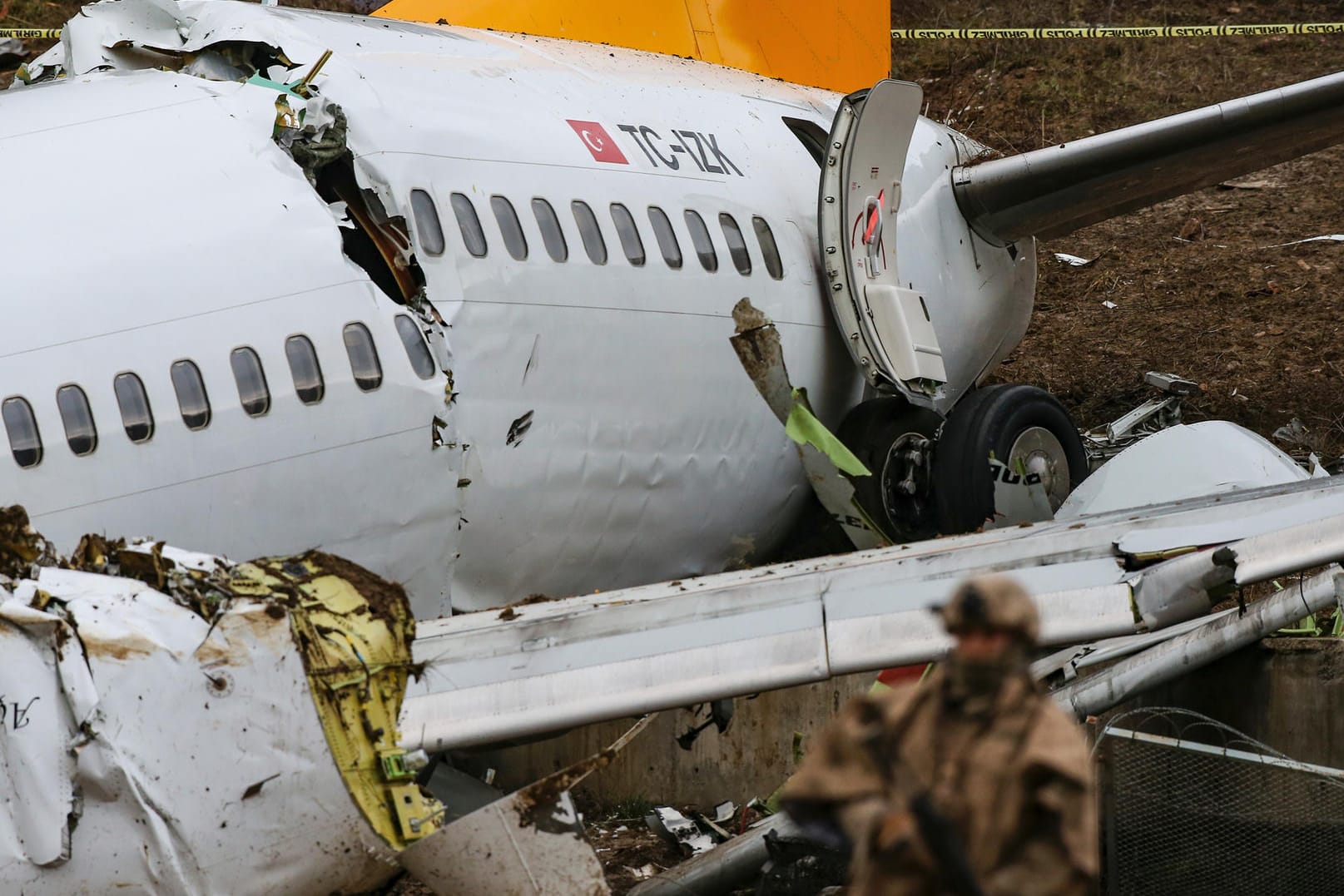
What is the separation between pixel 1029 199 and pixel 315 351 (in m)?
6.86

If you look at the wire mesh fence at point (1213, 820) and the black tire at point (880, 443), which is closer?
the wire mesh fence at point (1213, 820)

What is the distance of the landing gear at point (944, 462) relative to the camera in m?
11.4

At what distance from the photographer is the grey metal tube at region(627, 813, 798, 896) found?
332 inches

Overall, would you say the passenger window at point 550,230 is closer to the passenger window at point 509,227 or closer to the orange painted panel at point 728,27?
the passenger window at point 509,227

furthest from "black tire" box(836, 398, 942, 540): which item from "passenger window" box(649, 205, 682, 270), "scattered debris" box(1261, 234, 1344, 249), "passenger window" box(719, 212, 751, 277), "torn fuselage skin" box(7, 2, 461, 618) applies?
"scattered debris" box(1261, 234, 1344, 249)

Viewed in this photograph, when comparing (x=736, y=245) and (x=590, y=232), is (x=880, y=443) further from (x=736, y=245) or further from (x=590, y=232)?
(x=590, y=232)

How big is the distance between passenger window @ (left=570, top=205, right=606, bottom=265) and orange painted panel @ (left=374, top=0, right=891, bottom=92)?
379 cm

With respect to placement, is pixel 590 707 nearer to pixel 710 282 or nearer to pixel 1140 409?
pixel 710 282

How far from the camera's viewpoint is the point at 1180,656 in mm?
9352

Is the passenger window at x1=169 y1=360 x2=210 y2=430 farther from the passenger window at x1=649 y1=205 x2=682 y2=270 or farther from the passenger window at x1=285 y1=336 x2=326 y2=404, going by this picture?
the passenger window at x1=649 y1=205 x2=682 y2=270

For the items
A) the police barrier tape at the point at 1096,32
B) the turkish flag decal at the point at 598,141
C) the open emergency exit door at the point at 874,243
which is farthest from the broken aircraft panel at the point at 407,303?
the police barrier tape at the point at 1096,32

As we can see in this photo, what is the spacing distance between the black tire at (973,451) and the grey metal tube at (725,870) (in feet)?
11.1

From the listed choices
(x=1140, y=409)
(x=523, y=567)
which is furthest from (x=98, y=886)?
(x=1140, y=409)

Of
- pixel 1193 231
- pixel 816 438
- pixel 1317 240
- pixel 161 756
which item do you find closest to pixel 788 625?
pixel 161 756
